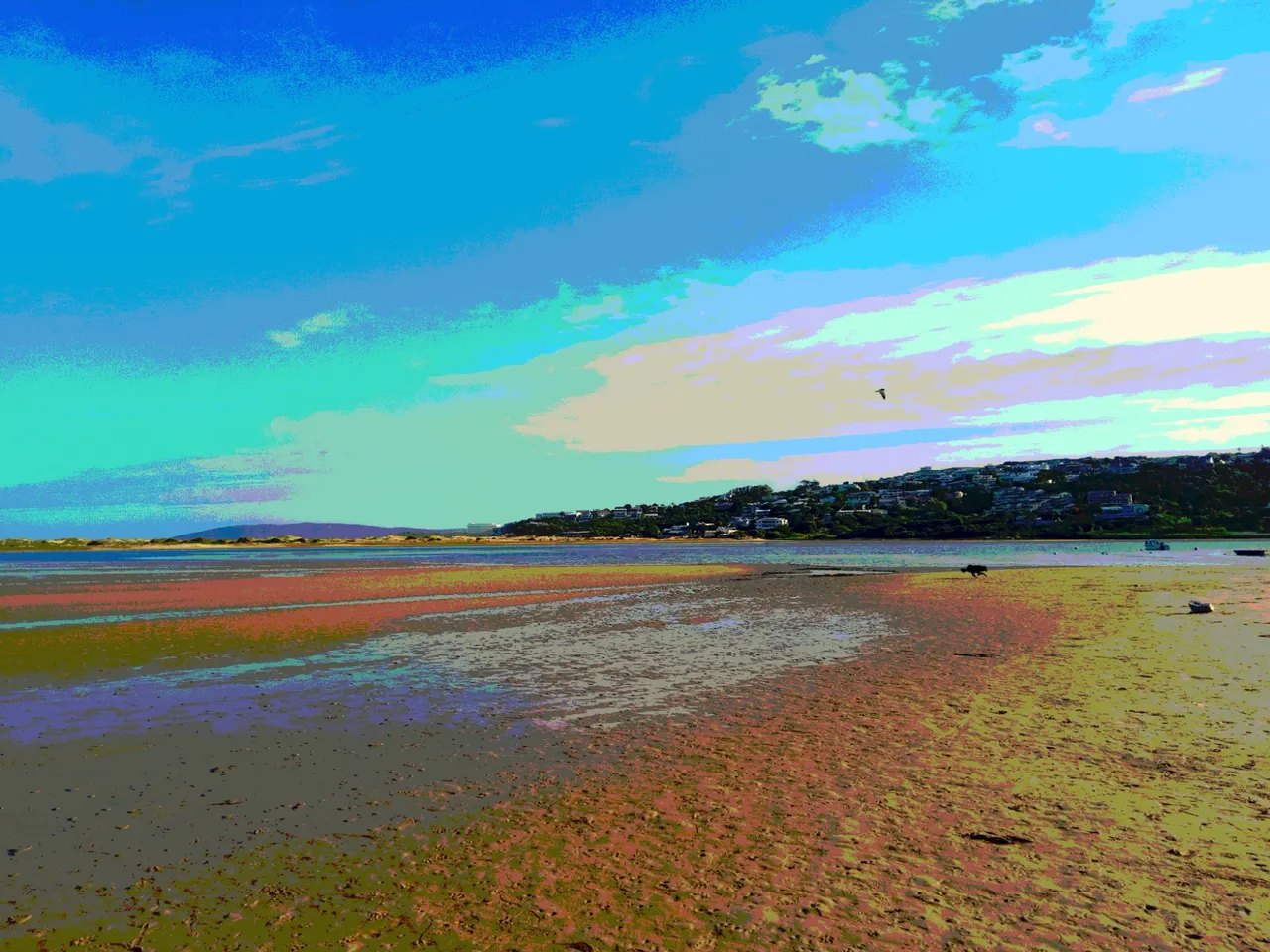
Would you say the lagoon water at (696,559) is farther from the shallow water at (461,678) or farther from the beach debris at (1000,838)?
the beach debris at (1000,838)

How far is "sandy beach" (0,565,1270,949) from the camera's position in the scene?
21.5ft

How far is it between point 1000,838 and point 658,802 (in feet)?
12.9

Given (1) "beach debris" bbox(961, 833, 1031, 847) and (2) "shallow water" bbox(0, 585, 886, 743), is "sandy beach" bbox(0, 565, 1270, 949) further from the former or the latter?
(2) "shallow water" bbox(0, 585, 886, 743)

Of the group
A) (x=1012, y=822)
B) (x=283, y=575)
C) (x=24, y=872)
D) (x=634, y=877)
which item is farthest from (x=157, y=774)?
(x=283, y=575)

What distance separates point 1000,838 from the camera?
8148mm

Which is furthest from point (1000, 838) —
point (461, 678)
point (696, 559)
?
point (696, 559)

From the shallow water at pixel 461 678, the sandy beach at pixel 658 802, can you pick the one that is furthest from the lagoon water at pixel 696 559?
the sandy beach at pixel 658 802

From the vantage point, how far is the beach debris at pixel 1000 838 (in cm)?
803

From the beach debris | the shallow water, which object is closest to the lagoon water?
the shallow water

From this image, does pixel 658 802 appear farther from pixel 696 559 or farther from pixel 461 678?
pixel 696 559

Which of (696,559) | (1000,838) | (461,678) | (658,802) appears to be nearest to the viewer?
(1000,838)

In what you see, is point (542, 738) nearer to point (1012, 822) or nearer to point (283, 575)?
point (1012, 822)

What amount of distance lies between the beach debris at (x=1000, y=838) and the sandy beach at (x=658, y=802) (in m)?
0.03

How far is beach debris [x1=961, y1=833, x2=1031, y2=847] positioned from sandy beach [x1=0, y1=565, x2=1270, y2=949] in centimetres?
3
